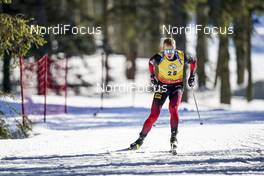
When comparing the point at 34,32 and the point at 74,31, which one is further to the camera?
the point at 74,31

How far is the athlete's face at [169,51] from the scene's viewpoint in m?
11.0

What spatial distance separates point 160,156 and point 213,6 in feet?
53.1

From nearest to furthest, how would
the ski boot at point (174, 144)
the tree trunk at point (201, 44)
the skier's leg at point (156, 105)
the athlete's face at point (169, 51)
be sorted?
1. the ski boot at point (174, 144)
2. the athlete's face at point (169, 51)
3. the skier's leg at point (156, 105)
4. the tree trunk at point (201, 44)

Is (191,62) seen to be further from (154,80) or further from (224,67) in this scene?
(224,67)

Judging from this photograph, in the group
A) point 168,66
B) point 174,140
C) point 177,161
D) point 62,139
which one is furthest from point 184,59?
point 62,139

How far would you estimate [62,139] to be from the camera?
12953 millimetres

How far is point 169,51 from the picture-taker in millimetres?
11023


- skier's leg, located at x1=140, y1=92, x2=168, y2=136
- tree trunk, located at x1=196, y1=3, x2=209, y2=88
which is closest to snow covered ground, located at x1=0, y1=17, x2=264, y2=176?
skier's leg, located at x1=140, y1=92, x2=168, y2=136

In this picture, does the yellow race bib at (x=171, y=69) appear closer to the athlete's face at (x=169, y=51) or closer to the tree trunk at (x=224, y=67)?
the athlete's face at (x=169, y=51)

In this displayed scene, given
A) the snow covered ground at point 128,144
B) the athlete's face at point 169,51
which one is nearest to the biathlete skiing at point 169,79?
the athlete's face at point 169,51

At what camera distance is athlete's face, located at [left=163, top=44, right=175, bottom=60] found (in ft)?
36.0

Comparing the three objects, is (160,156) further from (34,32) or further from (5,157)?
(34,32)

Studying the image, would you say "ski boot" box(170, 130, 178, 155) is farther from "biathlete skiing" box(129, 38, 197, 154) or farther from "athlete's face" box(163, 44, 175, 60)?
"athlete's face" box(163, 44, 175, 60)

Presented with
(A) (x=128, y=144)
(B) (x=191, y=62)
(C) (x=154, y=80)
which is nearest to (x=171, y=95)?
(C) (x=154, y=80)
